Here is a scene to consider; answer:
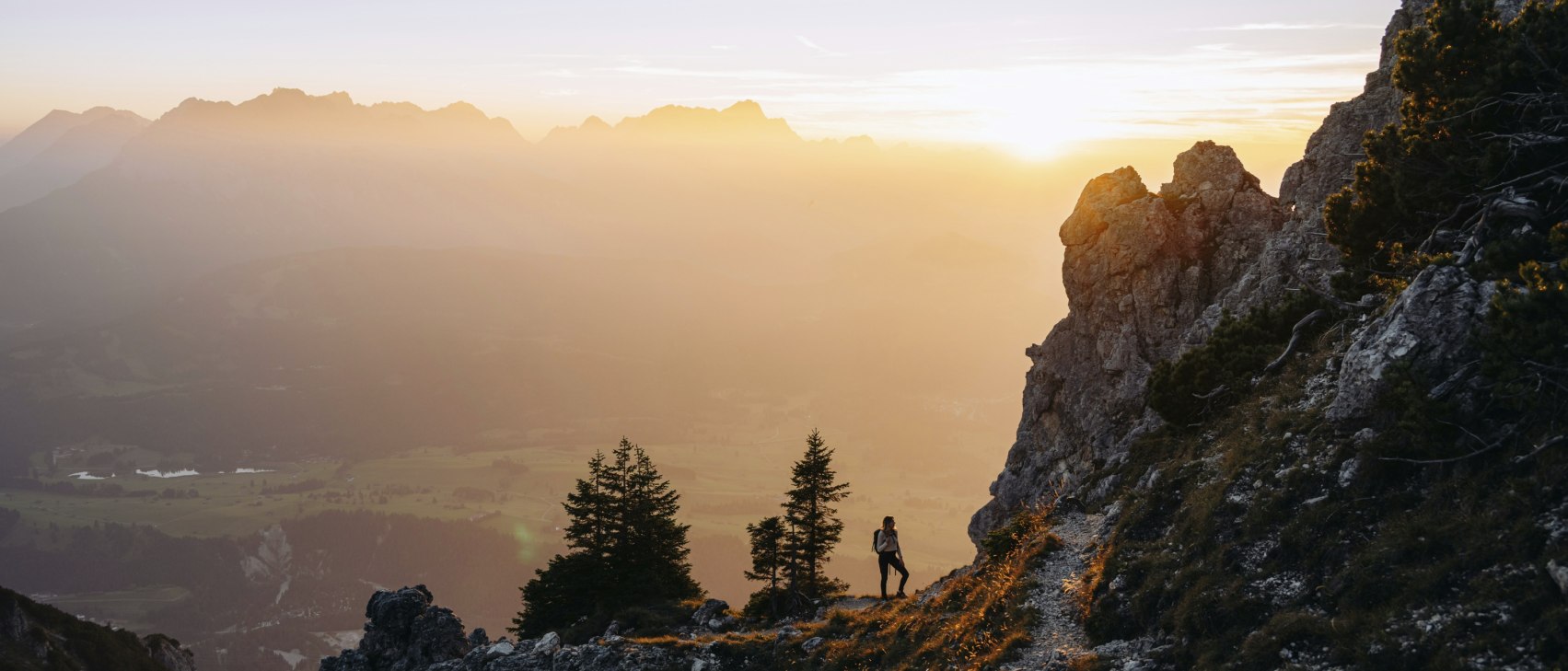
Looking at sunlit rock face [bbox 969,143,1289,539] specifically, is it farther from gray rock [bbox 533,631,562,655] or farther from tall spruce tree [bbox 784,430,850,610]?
gray rock [bbox 533,631,562,655]

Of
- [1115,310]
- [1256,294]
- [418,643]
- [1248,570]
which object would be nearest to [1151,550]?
[1248,570]

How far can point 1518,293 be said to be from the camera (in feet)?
67.4

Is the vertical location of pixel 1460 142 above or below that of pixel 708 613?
above

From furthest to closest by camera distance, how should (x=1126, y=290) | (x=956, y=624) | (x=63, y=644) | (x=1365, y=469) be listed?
1. (x=63, y=644)
2. (x=1126, y=290)
3. (x=956, y=624)
4. (x=1365, y=469)

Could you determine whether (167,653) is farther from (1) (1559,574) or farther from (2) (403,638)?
(1) (1559,574)

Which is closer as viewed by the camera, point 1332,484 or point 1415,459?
point 1415,459

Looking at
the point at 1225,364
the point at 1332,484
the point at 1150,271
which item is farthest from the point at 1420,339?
the point at 1150,271

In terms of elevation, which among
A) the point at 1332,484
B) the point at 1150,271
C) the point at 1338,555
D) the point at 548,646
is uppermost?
the point at 1150,271

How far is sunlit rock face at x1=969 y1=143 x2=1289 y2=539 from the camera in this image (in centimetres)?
5338

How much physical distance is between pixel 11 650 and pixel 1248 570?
10573cm

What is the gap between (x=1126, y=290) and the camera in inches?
2237

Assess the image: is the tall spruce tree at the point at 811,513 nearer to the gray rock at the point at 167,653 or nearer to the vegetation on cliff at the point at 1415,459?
the vegetation on cliff at the point at 1415,459

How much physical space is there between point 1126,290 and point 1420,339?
34421 millimetres

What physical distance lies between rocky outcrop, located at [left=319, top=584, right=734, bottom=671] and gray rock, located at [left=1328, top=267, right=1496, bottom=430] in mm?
26065
